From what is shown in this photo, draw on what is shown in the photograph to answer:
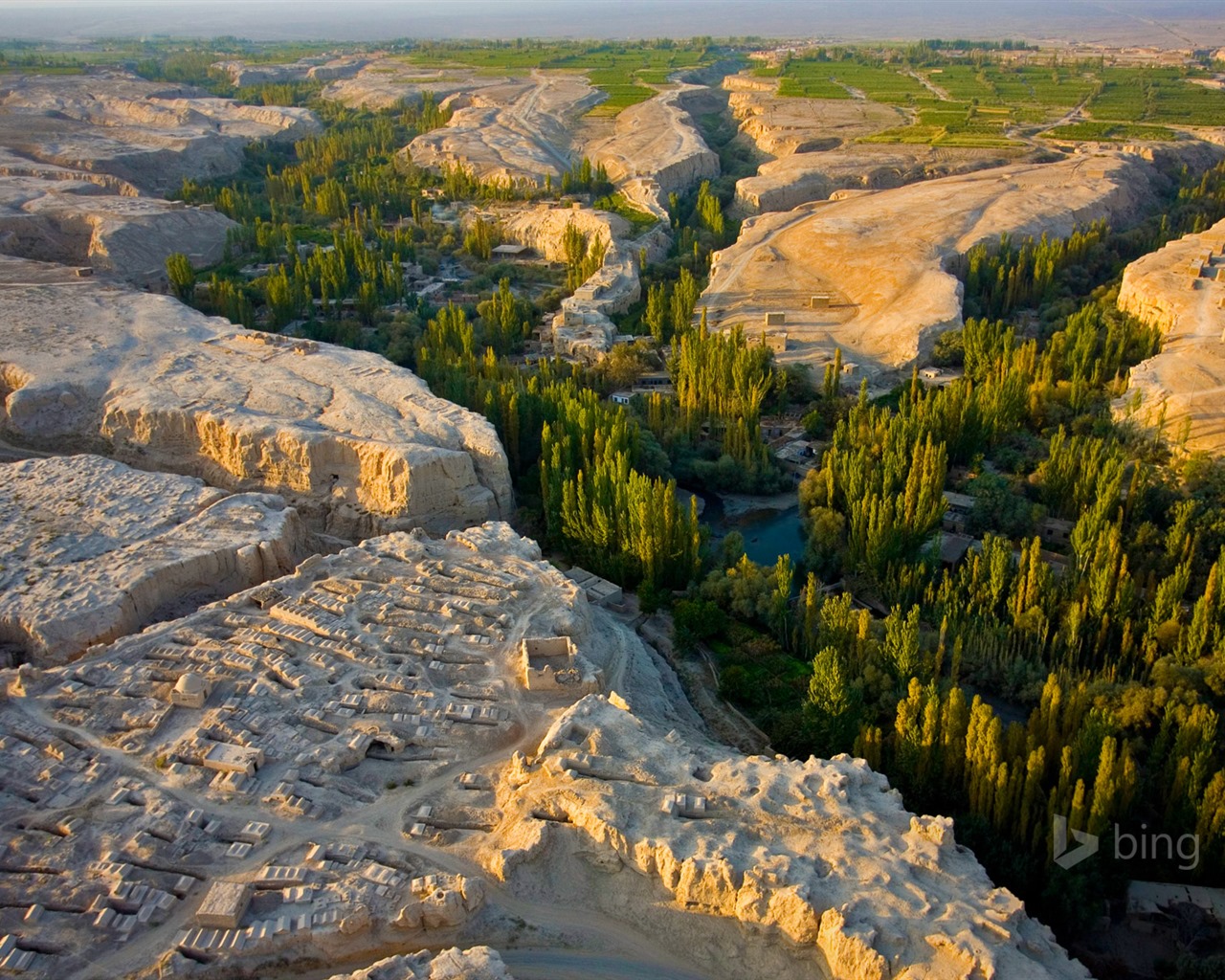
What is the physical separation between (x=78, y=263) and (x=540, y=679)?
124 ft

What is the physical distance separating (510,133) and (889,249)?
36316mm

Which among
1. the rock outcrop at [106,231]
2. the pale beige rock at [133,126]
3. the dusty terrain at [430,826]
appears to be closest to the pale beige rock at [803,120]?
the pale beige rock at [133,126]

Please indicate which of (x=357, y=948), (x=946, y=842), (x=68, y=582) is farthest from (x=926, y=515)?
(x=68, y=582)

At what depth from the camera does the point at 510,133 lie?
240ft

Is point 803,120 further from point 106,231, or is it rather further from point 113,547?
point 113,547

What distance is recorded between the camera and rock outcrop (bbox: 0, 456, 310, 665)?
1936 centimetres

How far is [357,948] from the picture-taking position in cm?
1284

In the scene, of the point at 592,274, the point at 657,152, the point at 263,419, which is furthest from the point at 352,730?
the point at 657,152

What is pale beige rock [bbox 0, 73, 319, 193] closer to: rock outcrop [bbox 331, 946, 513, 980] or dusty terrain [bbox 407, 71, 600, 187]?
dusty terrain [bbox 407, 71, 600, 187]

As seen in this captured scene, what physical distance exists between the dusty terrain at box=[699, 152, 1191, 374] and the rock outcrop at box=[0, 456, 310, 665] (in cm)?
2161

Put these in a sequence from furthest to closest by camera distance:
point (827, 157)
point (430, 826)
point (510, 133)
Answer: point (510, 133), point (827, 157), point (430, 826)

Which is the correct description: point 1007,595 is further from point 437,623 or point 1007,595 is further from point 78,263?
point 78,263

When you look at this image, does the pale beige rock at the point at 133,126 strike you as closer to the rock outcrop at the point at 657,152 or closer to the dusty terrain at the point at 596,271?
the dusty terrain at the point at 596,271

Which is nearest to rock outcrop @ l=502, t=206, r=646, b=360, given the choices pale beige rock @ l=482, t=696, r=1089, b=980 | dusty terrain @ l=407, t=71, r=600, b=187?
dusty terrain @ l=407, t=71, r=600, b=187
